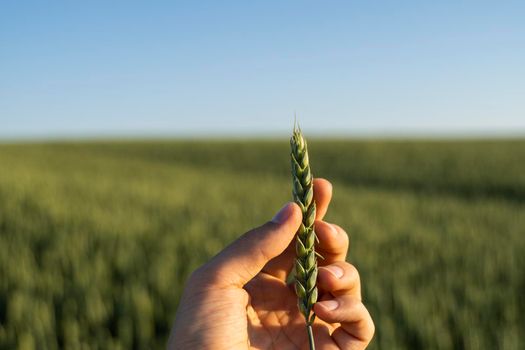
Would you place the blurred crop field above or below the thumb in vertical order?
below

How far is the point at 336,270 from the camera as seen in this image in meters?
1.20

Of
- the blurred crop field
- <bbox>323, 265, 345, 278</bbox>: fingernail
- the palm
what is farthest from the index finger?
the blurred crop field

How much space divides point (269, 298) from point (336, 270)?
20 cm

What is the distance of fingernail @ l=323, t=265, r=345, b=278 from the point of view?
119 cm

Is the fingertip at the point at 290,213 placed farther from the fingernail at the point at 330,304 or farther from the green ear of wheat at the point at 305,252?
the fingernail at the point at 330,304

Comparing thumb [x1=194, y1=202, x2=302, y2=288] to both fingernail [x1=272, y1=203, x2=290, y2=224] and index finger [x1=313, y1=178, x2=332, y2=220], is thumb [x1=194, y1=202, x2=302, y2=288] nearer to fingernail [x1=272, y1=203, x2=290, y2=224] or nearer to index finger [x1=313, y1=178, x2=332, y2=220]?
fingernail [x1=272, y1=203, x2=290, y2=224]

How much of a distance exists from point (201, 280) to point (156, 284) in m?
2.35

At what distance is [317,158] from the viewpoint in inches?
922

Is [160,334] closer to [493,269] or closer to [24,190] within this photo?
[493,269]

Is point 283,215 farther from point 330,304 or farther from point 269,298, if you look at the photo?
point 269,298

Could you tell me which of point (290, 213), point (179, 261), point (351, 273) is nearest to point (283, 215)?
point (290, 213)

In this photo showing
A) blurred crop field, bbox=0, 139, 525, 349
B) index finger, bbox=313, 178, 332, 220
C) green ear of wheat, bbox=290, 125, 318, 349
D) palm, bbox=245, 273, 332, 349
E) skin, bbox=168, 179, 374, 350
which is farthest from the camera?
blurred crop field, bbox=0, 139, 525, 349

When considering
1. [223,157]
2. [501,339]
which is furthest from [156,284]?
[223,157]

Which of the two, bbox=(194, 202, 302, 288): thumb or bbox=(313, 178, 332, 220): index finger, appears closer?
bbox=(194, 202, 302, 288): thumb
